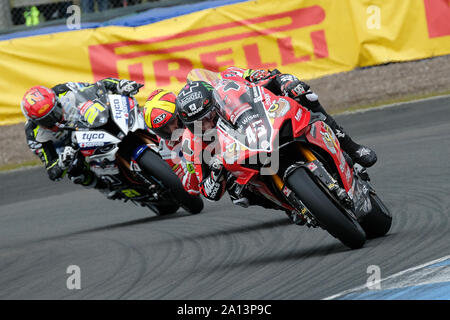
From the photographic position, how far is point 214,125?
6215mm

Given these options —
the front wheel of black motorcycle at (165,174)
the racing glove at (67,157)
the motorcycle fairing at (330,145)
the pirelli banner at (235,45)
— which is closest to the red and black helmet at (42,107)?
the racing glove at (67,157)

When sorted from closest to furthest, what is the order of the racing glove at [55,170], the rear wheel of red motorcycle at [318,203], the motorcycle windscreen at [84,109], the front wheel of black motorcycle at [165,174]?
the rear wheel of red motorcycle at [318,203]
the front wheel of black motorcycle at [165,174]
the motorcycle windscreen at [84,109]
the racing glove at [55,170]

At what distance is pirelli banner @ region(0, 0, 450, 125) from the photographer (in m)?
12.8

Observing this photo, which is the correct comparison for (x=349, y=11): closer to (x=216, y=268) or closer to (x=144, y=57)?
(x=144, y=57)

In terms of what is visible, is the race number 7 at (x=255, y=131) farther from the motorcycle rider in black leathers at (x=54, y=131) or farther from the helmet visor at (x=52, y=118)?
the helmet visor at (x=52, y=118)

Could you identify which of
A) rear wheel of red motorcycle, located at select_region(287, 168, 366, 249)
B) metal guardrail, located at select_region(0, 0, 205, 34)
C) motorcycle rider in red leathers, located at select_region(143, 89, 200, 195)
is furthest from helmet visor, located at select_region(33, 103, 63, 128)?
metal guardrail, located at select_region(0, 0, 205, 34)

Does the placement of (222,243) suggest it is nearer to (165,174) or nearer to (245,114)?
(165,174)

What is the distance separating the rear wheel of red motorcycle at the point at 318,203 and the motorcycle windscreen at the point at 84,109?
3.43 meters

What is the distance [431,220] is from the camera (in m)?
6.47

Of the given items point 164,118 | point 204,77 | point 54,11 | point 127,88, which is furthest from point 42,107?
point 54,11

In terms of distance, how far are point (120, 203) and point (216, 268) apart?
446 cm

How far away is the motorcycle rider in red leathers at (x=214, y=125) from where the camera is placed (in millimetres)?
6023

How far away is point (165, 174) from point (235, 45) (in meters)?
5.15
